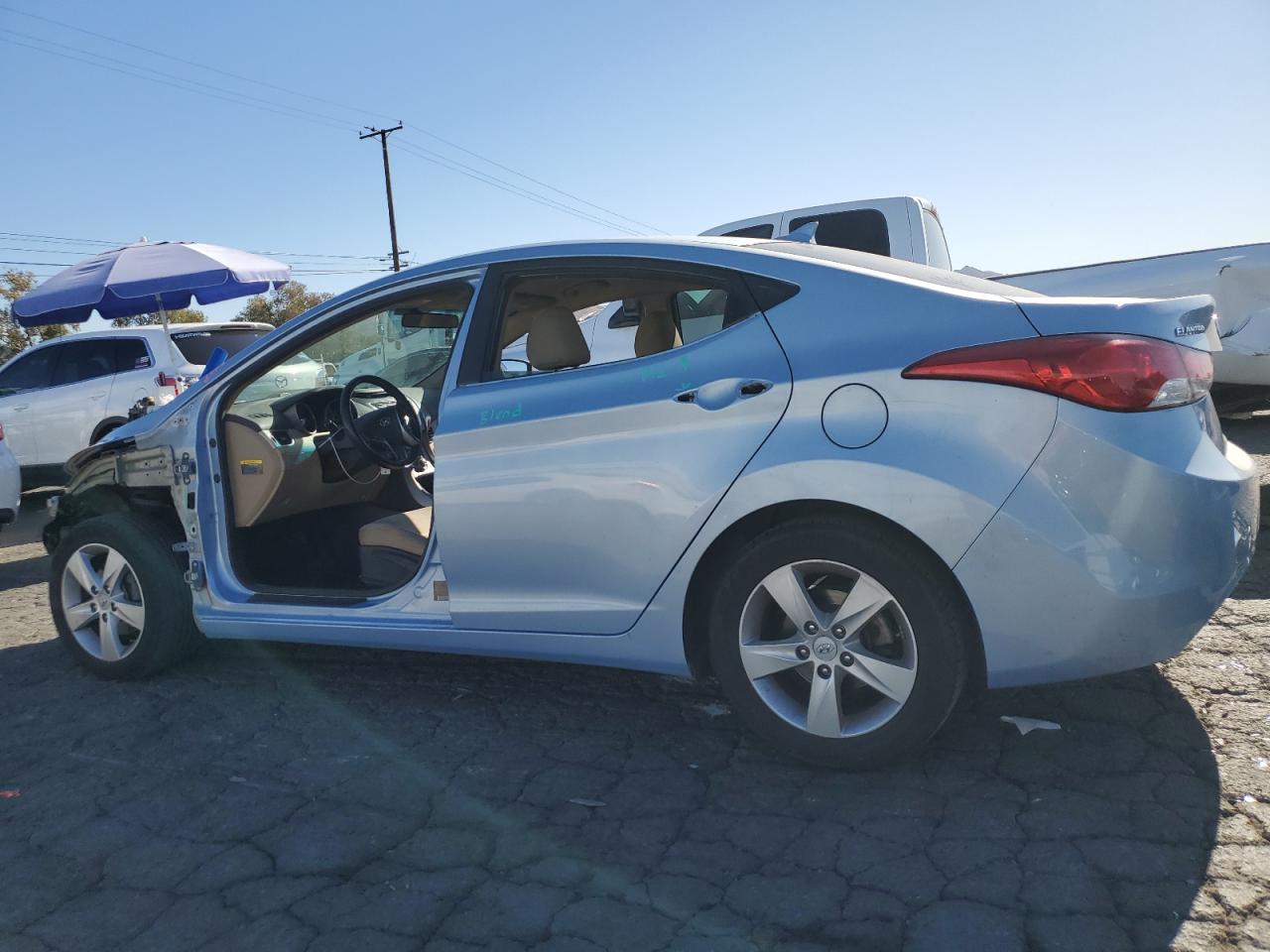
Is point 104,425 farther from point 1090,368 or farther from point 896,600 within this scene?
point 1090,368

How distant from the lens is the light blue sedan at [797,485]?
8.71ft

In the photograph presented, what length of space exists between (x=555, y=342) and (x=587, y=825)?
160 cm

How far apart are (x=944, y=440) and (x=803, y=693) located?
887mm

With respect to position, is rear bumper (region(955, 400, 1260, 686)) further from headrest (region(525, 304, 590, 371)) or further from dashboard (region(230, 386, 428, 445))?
dashboard (region(230, 386, 428, 445))

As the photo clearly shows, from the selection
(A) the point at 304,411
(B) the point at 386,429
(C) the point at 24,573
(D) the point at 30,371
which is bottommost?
(C) the point at 24,573

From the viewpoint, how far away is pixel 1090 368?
8.67 ft

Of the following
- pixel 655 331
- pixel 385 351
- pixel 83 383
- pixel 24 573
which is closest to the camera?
pixel 655 331

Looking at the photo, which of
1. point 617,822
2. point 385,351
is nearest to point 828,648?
point 617,822

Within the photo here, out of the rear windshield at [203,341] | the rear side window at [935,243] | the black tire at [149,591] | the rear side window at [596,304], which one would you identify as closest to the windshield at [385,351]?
the rear side window at [596,304]

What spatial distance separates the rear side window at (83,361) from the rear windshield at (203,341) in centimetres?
69

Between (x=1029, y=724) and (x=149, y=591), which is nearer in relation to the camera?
(x=1029, y=724)

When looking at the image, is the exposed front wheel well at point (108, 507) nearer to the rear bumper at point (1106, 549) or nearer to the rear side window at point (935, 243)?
the rear bumper at point (1106, 549)

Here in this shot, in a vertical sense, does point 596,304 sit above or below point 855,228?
below

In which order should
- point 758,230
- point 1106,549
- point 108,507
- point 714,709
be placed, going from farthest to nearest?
point 758,230 → point 108,507 → point 714,709 → point 1106,549
